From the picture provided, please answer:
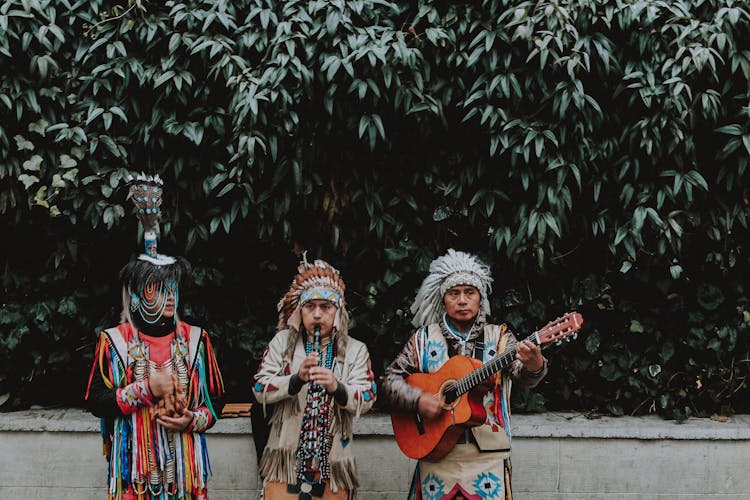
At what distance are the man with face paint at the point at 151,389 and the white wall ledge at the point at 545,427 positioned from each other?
113 cm

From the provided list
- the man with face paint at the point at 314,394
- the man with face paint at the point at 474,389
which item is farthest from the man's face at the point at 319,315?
the man with face paint at the point at 474,389

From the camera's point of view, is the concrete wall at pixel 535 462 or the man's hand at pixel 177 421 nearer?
the man's hand at pixel 177 421

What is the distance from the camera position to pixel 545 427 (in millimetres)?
5328

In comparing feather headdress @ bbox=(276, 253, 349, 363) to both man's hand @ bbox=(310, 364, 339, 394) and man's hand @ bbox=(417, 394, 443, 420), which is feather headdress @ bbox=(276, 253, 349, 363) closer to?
man's hand @ bbox=(310, 364, 339, 394)

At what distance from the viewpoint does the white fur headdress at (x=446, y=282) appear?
440 centimetres

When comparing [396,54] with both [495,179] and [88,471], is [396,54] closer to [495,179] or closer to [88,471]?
[495,179]

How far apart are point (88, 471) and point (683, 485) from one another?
12.4 feet

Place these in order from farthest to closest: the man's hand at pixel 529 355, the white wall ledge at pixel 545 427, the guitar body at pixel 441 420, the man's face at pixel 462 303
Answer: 1. the white wall ledge at pixel 545 427
2. the man's face at pixel 462 303
3. the guitar body at pixel 441 420
4. the man's hand at pixel 529 355

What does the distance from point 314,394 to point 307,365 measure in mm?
200

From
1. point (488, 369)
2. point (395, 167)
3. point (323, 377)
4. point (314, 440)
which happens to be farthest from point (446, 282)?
point (395, 167)

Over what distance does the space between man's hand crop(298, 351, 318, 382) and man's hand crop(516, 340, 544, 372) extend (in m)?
0.97

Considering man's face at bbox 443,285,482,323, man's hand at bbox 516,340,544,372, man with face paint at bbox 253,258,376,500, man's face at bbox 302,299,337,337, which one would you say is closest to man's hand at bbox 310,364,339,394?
man with face paint at bbox 253,258,376,500

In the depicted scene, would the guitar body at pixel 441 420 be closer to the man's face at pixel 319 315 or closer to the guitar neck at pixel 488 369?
the guitar neck at pixel 488 369

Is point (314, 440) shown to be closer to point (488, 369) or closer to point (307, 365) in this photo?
point (307, 365)
